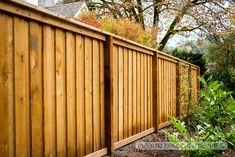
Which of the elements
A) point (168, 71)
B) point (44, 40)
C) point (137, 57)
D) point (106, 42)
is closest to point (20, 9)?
point (44, 40)

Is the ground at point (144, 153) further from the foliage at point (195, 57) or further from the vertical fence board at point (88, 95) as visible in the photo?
the foliage at point (195, 57)

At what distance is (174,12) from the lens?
1505cm

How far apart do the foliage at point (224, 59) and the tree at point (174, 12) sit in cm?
61

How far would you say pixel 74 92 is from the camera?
3150mm

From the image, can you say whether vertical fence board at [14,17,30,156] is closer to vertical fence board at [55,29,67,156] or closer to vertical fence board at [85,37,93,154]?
vertical fence board at [55,29,67,156]

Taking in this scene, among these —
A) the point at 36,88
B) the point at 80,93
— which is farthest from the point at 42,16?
the point at 80,93

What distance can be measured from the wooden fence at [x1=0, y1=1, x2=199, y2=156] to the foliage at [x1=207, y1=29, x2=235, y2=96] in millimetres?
10457

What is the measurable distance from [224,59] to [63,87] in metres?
13.4

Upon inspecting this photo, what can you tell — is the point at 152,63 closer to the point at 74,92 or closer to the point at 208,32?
the point at 74,92

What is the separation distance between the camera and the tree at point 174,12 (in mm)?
14719

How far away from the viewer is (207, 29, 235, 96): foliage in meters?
14.5

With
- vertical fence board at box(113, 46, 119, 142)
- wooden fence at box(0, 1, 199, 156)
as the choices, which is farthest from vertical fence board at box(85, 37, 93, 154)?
vertical fence board at box(113, 46, 119, 142)

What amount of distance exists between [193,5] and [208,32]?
1.62m

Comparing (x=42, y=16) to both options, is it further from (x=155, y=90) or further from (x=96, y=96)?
(x=155, y=90)
